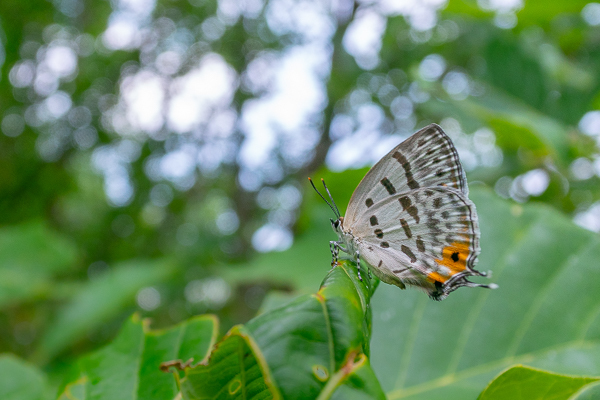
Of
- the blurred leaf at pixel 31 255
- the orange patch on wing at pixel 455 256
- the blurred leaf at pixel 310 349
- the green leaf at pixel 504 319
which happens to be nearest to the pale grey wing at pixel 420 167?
the orange patch on wing at pixel 455 256

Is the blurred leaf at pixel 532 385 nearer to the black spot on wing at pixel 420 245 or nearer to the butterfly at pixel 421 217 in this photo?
the butterfly at pixel 421 217

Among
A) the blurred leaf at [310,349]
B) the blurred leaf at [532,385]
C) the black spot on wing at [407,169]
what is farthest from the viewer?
the black spot on wing at [407,169]

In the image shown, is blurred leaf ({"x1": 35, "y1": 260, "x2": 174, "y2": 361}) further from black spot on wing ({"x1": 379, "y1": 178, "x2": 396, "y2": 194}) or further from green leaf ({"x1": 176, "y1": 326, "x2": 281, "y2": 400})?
green leaf ({"x1": 176, "y1": 326, "x2": 281, "y2": 400})

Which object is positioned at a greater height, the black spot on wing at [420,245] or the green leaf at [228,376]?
the green leaf at [228,376]

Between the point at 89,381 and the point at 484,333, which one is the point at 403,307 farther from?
the point at 89,381

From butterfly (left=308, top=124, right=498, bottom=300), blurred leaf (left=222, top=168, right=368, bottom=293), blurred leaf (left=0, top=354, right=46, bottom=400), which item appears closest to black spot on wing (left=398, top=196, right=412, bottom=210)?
butterfly (left=308, top=124, right=498, bottom=300)

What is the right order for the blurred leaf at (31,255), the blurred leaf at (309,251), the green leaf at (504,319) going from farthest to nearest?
the blurred leaf at (31,255), the blurred leaf at (309,251), the green leaf at (504,319)

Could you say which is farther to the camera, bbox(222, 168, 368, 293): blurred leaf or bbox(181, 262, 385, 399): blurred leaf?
bbox(222, 168, 368, 293): blurred leaf
